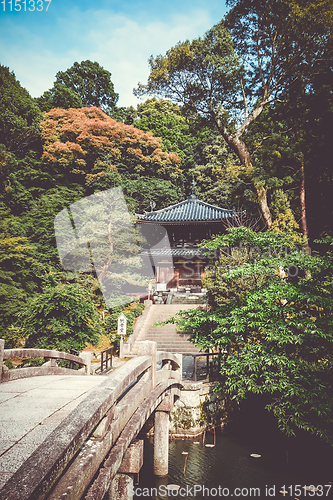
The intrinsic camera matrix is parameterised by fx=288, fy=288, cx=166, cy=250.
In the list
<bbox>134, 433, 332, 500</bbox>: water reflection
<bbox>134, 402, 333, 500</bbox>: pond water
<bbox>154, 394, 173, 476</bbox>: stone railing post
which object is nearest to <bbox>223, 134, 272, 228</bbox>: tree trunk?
<bbox>134, 402, 333, 500</bbox>: pond water

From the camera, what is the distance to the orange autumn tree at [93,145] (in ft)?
84.6

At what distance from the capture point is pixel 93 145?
87.9 feet

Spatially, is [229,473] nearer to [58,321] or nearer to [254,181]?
[58,321]

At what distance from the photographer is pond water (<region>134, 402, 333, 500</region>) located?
6.20m

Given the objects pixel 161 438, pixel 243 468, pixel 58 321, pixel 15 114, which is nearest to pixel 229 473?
pixel 243 468

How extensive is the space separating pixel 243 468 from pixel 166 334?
8665 mm

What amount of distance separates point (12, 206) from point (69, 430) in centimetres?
2367

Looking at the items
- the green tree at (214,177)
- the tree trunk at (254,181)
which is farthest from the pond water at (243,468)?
the green tree at (214,177)

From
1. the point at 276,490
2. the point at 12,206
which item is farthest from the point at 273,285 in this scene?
the point at 12,206

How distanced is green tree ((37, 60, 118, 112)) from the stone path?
1308 inches

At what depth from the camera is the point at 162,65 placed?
45.5ft

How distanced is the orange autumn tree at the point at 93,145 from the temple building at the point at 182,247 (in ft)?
24.0

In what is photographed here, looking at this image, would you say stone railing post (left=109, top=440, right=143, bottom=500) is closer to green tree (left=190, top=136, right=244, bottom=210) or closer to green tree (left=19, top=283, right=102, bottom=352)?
green tree (left=19, top=283, right=102, bottom=352)

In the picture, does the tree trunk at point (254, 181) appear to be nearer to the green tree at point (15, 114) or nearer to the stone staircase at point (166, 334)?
the stone staircase at point (166, 334)
